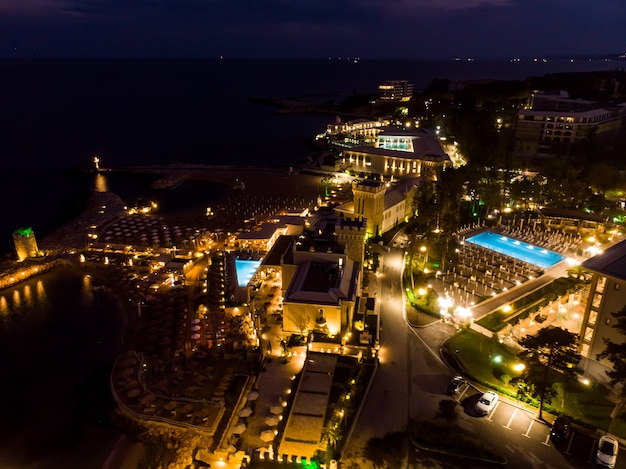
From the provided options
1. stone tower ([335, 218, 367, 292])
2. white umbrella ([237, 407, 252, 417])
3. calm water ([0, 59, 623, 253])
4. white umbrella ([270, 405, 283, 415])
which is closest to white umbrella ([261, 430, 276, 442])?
white umbrella ([270, 405, 283, 415])

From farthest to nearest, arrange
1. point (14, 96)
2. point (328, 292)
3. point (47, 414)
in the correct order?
1. point (14, 96)
2. point (328, 292)
3. point (47, 414)

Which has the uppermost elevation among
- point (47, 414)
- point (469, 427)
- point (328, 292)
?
point (328, 292)

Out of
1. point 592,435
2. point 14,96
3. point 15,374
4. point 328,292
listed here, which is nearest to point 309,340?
point 328,292

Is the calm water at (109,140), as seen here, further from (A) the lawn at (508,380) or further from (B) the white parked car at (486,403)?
(B) the white parked car at (486,403)

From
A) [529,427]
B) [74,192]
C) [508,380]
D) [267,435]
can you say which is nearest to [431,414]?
[529,427]

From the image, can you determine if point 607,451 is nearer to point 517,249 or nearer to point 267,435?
point 267,435

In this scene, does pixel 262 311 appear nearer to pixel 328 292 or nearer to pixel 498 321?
pixel 328 292
